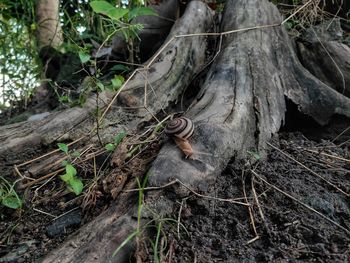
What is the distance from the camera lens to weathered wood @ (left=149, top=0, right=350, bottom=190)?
1.54 meters

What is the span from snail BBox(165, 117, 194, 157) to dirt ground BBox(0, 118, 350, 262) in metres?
0.18

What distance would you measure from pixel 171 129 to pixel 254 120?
19.1 inches

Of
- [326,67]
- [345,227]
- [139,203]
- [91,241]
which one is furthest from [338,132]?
[91,241]

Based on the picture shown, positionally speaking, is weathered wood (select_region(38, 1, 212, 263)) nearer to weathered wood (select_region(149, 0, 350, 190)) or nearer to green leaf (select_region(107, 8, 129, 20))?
weathered wood (select_region(149, 0, 350, 190))

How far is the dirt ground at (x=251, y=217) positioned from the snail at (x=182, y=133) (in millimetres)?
183

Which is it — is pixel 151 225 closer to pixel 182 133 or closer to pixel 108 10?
pixel 182 133

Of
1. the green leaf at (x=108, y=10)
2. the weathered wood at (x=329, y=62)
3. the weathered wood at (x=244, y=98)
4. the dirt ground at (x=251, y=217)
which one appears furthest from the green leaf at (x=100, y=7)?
the weathered wood at (x=329, y=62)

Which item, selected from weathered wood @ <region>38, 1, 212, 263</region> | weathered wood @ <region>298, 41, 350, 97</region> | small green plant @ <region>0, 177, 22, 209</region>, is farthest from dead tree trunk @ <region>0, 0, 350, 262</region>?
small green plant @ <region>0, 177, 22, 209</region>

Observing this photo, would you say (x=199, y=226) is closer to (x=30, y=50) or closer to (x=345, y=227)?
(x=345, y=227)

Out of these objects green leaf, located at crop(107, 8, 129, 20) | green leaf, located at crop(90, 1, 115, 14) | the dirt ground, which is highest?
green leaf, located at crop(90, 1, 115, 14)

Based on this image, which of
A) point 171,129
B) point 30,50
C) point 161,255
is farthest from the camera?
point 30,50

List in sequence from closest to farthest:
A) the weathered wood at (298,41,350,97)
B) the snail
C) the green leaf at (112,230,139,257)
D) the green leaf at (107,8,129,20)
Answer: the green leaf at (112,230,139,257) < the snail < the green leaf at (107,8,129,20) < the weathered wood at (298,41,350,97)

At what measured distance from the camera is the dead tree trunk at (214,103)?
137 cm

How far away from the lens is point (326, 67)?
2549 millimetres
